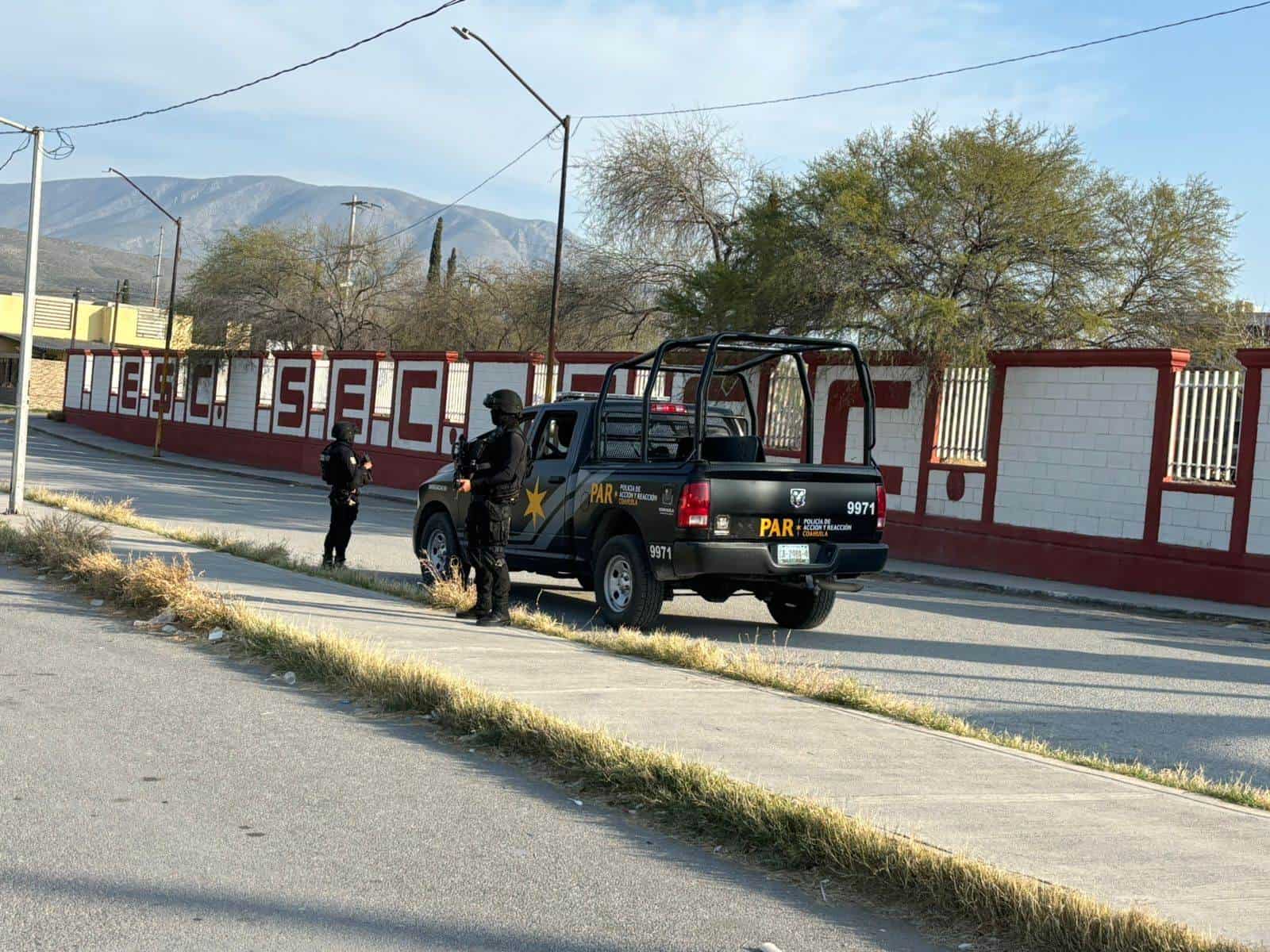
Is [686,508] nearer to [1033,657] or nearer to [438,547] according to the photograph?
[1033,657]

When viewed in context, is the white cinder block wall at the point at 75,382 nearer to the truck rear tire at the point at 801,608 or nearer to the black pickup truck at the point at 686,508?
the black pickup truck at the point at 686,508

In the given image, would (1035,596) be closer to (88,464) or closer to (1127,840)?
(1127,840)

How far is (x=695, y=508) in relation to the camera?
1107cm

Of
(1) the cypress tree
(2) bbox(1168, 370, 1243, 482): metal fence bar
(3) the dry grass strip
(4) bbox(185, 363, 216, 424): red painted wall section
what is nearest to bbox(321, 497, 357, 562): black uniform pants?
(3) the dry grass strip

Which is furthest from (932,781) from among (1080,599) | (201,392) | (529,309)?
(201,392)

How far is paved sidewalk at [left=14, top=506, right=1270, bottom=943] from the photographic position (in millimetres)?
5055

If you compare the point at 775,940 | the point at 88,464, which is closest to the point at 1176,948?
the point at 775,940

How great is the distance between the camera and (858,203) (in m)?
21.9

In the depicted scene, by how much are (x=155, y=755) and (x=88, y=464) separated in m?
32.3

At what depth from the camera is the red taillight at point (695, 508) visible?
11.1 m

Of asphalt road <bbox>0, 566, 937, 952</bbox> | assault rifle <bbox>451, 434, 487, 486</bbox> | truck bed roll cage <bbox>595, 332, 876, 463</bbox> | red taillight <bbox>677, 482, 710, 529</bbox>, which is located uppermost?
truck bed roll cage <bbox>595, 332, 876, 463</bbox>

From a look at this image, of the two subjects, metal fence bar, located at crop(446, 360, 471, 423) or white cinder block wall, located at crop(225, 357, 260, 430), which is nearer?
metal fence bar, located at crop(446, 360, 471, 423)

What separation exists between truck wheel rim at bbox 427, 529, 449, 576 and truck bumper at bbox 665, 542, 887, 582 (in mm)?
3712

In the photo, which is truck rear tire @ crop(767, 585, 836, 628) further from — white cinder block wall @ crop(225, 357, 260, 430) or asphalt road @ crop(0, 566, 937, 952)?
white cinder block wall @ crop(225, 357, 260, 430)
